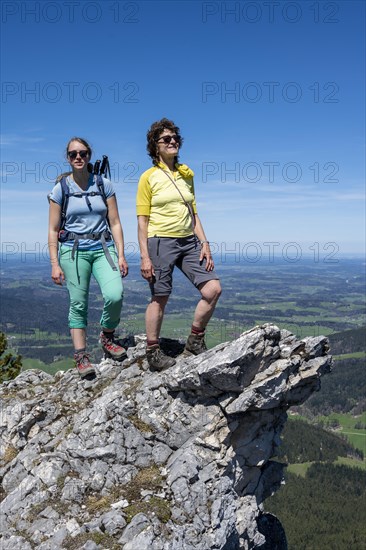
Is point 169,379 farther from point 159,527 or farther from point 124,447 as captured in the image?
point 159,527

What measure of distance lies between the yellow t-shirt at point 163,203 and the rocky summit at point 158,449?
3.10 metres

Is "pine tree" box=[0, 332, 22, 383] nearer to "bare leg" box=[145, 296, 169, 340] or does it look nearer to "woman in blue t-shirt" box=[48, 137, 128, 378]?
"woman in blue t-shirt" box=[48, 137, 128, 378]

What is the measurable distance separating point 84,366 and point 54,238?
3.79 m

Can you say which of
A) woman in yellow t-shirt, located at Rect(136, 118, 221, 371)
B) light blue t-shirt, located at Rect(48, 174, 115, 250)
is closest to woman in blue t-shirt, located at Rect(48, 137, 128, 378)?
light blue t-shirt, located at Rect(48, 174, 115, 250)

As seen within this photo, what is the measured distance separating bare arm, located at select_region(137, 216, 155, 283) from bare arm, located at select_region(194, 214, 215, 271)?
133cm

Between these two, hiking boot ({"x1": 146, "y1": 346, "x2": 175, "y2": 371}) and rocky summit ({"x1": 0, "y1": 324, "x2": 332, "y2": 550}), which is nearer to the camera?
rocky summit ({"x1": 0, "y1": 324, "x2": 332, "y2": 550})

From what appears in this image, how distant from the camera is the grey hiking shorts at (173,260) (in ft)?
36.8

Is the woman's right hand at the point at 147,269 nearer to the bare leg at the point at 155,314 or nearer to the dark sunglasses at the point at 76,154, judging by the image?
the bare leg at the point at 155,314

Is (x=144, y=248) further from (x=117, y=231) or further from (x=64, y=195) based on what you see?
(x=64, y=195)

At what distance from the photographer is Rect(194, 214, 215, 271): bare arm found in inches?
453

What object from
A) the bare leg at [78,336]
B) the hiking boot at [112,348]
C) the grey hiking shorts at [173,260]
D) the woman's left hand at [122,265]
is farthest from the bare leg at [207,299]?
the bare leg at [78,336]

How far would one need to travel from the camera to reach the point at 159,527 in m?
8.88

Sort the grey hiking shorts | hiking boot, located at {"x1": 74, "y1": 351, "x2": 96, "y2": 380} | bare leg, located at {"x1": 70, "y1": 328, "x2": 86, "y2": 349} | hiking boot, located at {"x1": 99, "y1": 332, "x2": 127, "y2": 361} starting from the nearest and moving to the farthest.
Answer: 1. the grey hiking shorts
2. bare leg, located at {"x1": 70, "y1": 328, "x2": 86, "y2": 349}
3. hiking boot, located at {"x1": 74, "y1": 351, "x2": 96, "y2": 380}
4. hiking boot, located at {"x1": 99, "y1": 332, "x2": 127, "y2": 361}

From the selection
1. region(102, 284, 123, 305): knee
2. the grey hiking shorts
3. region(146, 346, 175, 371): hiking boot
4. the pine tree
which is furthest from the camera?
the pine tree
